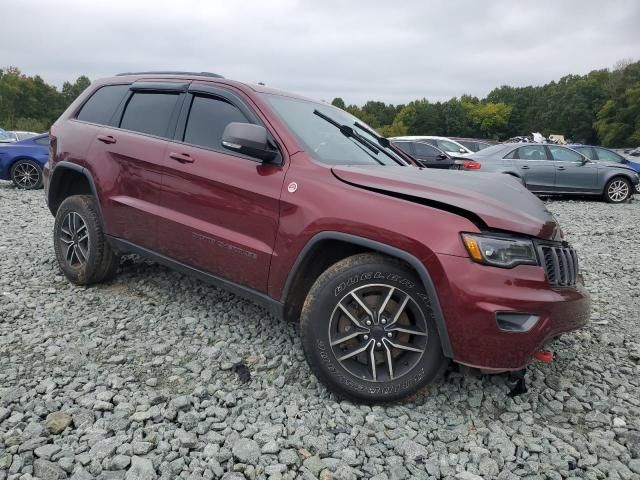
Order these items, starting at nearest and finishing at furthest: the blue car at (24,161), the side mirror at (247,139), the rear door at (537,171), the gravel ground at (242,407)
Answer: the gravel ground at (242,407)
the side mirror at (247,139)
the blue car at (24,161)
the rear door at (537,171)

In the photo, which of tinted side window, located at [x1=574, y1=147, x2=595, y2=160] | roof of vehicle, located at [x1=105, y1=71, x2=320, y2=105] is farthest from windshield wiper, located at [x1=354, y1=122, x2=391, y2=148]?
tinted side window, located at [x1=574, y1=147, x2=595, y2=160]

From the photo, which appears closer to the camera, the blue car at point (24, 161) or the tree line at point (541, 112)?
the blue car at point (24, 161)

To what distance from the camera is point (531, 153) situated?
12398 millimetres

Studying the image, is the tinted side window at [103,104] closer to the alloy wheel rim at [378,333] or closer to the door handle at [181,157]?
the door handle at [181,157]

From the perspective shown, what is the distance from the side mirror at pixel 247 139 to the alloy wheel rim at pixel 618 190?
474 inches

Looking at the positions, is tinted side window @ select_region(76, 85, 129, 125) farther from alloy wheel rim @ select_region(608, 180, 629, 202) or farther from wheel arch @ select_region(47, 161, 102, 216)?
alloy wheel rim @ select_region(608, 180, 629, 202)

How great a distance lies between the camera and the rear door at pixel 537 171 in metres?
12.2

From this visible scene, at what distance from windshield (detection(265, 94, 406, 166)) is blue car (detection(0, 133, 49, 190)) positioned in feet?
31.1

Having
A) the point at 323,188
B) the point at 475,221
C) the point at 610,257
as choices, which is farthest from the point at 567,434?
the point at 610,257

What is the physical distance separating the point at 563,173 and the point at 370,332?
11312 mm

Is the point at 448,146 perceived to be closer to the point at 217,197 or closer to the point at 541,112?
the point at 217,197

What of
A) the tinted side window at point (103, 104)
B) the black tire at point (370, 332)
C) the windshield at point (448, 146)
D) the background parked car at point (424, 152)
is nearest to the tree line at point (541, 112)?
the windshield at point (448, 146)

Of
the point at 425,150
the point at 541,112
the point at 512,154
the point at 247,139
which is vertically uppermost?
the point at 541,112

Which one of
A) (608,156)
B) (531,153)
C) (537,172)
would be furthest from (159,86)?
(608,156)
